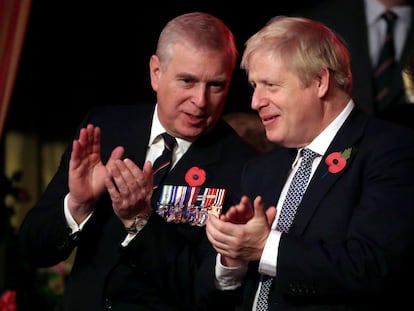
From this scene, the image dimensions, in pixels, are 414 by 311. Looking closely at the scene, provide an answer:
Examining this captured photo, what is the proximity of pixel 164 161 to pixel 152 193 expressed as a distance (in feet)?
0.45

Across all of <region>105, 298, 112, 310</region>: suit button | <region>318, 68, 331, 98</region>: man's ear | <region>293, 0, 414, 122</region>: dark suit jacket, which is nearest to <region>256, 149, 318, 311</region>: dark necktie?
<region>318, 68, 331, 98</region>: man's ear

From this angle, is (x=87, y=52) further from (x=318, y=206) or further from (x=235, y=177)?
(x=318, y=206)

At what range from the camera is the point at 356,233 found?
110 inches

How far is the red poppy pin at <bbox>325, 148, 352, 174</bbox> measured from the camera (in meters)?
2.93

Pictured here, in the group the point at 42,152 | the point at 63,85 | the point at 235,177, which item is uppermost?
the point at 235,177

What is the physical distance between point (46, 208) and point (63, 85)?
6.31 ft

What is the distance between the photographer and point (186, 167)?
344cm

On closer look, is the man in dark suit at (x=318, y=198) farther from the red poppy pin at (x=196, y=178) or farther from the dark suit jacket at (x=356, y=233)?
the red poppy pin at (x=196, y=178)

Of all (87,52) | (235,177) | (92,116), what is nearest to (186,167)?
(235,177)

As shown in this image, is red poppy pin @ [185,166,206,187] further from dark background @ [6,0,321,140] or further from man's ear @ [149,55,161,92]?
dark background @ [6,0,321,140]

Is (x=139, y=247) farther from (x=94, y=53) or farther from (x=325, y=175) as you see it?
(x=94, y=53)

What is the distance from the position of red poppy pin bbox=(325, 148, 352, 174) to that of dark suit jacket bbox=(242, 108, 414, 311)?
0.01m

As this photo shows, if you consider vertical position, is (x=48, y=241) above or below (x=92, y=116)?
below

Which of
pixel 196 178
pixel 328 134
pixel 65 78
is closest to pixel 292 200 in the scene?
pixel 328 134
